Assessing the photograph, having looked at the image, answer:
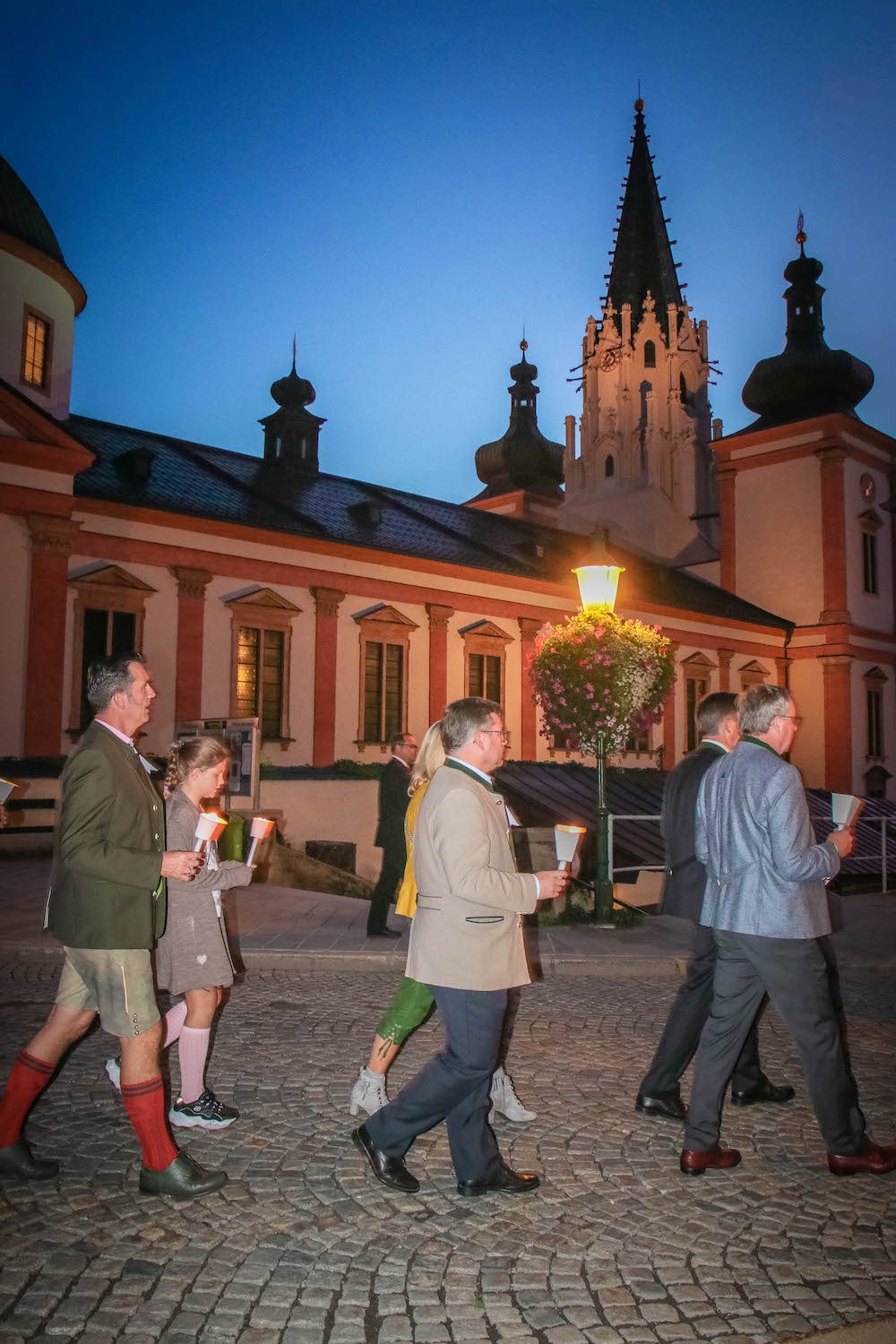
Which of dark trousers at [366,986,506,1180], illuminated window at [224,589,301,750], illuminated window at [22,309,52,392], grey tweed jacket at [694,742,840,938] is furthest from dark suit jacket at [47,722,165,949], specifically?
illuminated window at [22,309,52,392]

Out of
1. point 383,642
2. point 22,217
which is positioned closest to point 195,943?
point 383,642

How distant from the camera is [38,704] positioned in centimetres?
1803

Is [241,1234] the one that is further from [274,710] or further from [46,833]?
[274,710]

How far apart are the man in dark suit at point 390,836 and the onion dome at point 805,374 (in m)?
28.7

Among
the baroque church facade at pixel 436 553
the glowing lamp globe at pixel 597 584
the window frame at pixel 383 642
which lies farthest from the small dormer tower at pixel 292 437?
the glowing lamp globe at pixel 597 584

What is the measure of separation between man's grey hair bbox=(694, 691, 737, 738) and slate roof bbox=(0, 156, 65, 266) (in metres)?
21.0

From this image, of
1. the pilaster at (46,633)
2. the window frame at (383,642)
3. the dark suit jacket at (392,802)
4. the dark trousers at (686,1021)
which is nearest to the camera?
the dark trousers at (686,1021)

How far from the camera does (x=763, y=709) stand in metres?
4.50

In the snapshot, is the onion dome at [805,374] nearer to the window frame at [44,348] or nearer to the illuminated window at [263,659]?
the illuminated window at [263,659]

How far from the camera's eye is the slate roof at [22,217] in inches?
841

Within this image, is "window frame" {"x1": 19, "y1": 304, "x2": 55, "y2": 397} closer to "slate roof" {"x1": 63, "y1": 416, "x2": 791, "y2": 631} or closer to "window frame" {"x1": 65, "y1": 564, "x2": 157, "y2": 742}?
"slate roof" {"x1": 63, "y1": 416, "x2": 791, "y2": 631}

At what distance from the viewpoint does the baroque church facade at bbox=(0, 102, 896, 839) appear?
19062 millimetres

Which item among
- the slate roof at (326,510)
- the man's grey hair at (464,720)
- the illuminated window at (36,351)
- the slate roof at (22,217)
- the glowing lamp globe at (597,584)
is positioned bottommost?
the man's grey hair at (464,720)

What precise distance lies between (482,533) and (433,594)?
578 cm
